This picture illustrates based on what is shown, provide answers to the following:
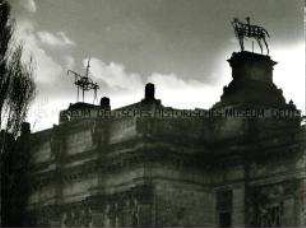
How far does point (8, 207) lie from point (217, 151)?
986cm

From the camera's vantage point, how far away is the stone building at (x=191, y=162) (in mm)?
48469

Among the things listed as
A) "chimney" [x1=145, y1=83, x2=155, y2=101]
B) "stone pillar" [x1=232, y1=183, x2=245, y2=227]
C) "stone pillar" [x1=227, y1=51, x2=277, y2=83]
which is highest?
"stone pillar" [x1=227, y1=51, x2=277, y2=83]

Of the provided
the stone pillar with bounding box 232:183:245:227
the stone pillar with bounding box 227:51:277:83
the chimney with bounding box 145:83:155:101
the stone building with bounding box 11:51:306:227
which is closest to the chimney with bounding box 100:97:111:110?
the stone building with bounding box 11:51:306:227

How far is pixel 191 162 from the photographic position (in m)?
51.1

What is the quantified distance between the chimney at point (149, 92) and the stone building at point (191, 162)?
0.18ft

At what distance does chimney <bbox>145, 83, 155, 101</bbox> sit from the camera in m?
50.7

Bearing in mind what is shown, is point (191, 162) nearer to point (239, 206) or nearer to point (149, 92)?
point (239, 206)

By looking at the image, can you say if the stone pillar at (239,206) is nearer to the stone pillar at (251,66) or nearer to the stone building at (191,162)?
the stone building at (191,162)

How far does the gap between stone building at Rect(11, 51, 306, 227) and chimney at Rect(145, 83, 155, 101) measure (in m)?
0.06

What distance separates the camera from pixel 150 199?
49.2m

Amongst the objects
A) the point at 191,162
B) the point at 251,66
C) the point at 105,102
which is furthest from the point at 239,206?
the point at 105,102

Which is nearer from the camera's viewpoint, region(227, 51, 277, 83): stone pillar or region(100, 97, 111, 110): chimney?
region(227, 51, 277, 83): stone pillar

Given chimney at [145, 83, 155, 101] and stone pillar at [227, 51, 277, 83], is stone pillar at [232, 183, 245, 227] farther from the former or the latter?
stone pillar at [227, 51, 277, 83]

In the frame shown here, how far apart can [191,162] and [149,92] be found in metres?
3.77
